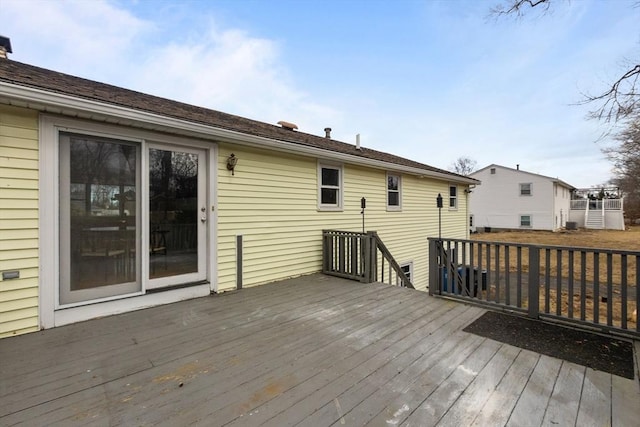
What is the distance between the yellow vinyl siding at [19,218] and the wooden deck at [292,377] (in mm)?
282

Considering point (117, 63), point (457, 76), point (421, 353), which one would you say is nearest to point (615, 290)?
point (457, 76)

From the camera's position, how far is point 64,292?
128 inches

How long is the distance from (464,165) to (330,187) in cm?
3912

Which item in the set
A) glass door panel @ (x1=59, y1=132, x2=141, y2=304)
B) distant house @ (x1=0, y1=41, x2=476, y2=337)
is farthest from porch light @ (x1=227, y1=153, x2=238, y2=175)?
glass door panel @ (x1=59, y1=132, x2=141, y2=304)

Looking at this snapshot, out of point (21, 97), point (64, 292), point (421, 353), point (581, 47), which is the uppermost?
point (581, 47)

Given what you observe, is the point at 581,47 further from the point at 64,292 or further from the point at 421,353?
the point at 64,292

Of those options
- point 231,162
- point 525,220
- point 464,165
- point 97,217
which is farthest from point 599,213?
point 97,217

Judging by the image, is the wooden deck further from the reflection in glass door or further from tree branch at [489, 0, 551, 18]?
tree branch at [489, 0, 551, 18]

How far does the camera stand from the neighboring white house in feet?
73.8

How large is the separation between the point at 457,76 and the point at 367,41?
137 inches

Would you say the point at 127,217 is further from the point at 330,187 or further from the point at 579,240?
the point at 579,240

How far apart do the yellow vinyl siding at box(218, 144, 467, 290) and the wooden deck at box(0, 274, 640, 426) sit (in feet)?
5.22

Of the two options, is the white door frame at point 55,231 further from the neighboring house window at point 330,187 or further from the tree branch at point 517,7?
the tree branch at point 517,7

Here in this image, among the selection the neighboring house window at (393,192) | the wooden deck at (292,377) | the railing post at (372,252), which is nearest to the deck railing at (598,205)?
the neighboring house window at (393,192)
